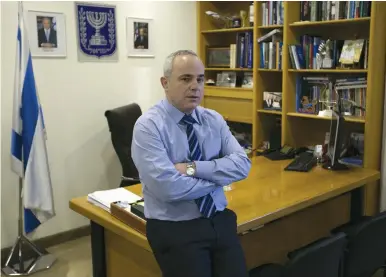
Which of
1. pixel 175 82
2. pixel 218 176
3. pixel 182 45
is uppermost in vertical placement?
pixel 182 45

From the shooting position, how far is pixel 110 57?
13.0ft

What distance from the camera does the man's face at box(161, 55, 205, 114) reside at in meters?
1.89

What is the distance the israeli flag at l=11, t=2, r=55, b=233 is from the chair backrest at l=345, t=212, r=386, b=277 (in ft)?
6.90

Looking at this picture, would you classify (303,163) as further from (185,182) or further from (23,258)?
(23,258)

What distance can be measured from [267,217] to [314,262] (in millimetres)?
317

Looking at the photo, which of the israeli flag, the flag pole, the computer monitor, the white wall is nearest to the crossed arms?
the computer monitor

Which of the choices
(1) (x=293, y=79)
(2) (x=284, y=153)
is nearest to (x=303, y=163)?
(2) (x=284, y=153)

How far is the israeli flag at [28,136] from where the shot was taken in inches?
125

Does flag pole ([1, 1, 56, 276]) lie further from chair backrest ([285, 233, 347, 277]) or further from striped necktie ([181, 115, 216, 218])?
chair backrest ([285, 233, 347, 277])

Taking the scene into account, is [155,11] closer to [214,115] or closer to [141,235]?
[214,115]

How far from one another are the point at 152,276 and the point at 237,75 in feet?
8.63

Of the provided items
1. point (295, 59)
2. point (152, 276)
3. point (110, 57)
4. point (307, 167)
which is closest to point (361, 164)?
point (307, 167)

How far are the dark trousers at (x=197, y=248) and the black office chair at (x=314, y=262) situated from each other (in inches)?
10.0

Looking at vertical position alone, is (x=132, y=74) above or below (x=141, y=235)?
above
